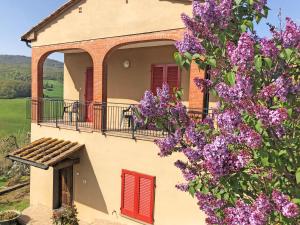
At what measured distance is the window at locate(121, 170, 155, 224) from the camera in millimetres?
11508

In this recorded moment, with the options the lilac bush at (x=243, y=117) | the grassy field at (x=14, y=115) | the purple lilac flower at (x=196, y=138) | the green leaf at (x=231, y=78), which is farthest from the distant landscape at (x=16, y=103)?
the green leaf at (x=231, y=78)

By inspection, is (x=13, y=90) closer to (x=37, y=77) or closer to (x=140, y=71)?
(x=37, y=77)

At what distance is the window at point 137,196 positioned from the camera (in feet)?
37.8

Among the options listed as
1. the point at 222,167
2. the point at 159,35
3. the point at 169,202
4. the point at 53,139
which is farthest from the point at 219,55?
the point at 53,139

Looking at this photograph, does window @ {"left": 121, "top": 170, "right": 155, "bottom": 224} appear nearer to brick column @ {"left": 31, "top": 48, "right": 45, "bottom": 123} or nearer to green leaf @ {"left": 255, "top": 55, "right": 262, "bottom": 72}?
brick column @ {"left": 31, "top": 48, "right": 45, "bottom": 123}

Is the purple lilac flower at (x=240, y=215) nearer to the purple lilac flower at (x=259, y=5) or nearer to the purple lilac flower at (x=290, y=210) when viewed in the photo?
the purple lilac flower at (x=290, y=210)

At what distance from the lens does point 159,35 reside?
1102cm

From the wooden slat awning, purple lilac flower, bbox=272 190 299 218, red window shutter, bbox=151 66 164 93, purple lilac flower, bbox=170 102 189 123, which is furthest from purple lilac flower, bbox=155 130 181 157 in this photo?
red window shutter, bbox=151 66 164 93

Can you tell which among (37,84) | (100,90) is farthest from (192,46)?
(37,84)

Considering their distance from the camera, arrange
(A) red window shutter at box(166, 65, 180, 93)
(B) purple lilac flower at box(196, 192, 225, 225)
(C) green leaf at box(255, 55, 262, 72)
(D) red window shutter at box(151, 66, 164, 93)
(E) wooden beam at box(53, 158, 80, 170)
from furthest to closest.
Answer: (D) red window shutter at box(151, 66, 164, 93)
(A) red window shutter at box(166, 65, 180, 93)
(E) wooden beam at box(53, 158, 80, 170)
(B) purple lilac flower at box(196, 192, 225, 225)
(C) green leaf at box(255, 55, 262, 72)

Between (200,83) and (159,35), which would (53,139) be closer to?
(159,35)

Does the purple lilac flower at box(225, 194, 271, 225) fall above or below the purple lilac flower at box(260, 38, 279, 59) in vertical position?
below

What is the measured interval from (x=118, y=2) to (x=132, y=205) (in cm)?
787

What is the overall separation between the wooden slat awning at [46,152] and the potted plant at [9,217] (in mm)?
2850
